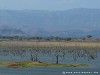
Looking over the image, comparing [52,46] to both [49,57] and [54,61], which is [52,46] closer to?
[49,57]

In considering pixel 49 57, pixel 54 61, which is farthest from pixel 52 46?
pixel 54 61

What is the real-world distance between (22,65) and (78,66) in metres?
9.47

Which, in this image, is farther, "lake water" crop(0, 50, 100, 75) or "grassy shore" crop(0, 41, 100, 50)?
"grassy shore" crop(0, 41, 100, 50)

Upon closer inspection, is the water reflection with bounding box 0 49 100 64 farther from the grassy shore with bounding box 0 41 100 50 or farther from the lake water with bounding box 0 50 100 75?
the grassy shore with bounding box 0 41 100 50

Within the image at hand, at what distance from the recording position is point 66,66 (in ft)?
262

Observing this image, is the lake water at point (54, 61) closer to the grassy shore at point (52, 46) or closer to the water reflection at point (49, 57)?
the water reflection at point (49, 57)

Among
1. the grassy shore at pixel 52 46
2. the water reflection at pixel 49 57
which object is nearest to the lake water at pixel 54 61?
the water reflection at pixel 49 57

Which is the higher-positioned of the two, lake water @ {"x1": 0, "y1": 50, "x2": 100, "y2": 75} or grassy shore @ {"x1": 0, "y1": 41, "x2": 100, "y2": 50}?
grassy shore @ {"x1": 0, "y1": 41, "x2": 100, "y2": 50}

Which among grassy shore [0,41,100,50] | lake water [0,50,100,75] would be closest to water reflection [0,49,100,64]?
lake water [0,50,100,75]

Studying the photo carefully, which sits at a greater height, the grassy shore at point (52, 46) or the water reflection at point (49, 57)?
the grassy shore at point (52, 46)

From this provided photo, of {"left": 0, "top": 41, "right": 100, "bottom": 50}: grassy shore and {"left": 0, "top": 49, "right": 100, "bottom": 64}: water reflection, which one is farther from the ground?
{"left": 0, "top": 41, "right": 100, "bottom": 50}: grassy shore

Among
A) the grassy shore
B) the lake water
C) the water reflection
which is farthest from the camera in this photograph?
the grassy shore

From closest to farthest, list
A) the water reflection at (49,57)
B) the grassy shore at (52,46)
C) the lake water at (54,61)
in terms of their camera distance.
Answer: the lake water at (54,61) < the water reflection at (49,57) < the grassy shore at (52,46)

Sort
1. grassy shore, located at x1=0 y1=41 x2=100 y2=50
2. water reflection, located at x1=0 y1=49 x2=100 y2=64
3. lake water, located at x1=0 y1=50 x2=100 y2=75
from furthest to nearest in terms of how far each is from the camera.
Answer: grassy shore, located at x1=0 y1=41 x2=100 y2=50 → water reflection, located at x1=0 y1=49 x2=100 y2=64 → lake water, located at x1=0 y1=50 x2=100 y2=75
